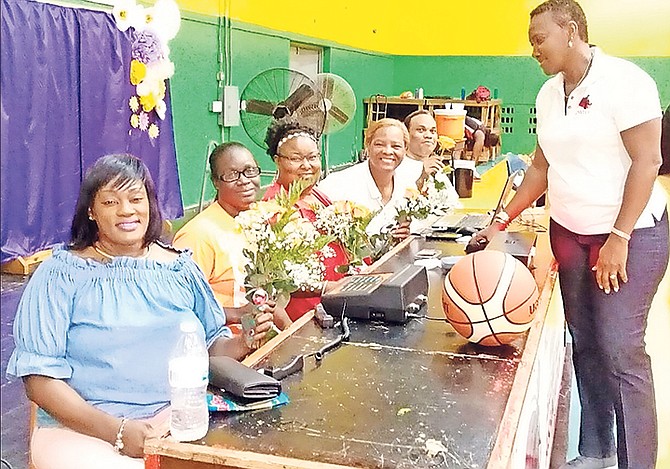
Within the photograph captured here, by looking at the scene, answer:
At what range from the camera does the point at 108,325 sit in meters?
2.04

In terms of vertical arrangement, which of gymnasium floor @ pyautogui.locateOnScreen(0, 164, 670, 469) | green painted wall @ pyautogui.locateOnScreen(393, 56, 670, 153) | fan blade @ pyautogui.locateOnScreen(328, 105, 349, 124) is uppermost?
green painted wall @ pyautogui.locateOnScreen(393, 56, 670, 153)

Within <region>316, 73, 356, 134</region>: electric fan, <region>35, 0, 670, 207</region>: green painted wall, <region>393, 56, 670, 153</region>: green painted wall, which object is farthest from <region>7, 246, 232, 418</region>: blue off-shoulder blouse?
<region>393, 56, 670, 153</region>: green painted wall

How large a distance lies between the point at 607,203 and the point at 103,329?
5.77ft

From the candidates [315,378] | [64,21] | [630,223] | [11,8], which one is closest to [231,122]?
[64,21]

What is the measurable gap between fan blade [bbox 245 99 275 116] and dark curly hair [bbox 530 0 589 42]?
7.30 ft

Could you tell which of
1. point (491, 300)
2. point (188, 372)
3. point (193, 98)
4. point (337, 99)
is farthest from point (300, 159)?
point (193, 98)

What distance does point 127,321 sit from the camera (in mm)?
2059

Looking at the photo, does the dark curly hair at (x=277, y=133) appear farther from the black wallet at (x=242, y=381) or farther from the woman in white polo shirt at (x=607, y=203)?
the black wallet at (x=242, y=381)

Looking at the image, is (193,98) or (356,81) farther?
(356,81)

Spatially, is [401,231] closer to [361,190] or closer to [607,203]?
[361,190]

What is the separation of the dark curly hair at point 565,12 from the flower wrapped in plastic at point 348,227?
1.00 metres

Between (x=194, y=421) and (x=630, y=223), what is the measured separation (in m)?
1.70

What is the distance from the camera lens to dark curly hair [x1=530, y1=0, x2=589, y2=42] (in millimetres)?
2650

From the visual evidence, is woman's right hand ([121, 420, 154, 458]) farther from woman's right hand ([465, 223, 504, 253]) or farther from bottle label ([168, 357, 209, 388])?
woman's right hand ([465, 223, 504, 253])
